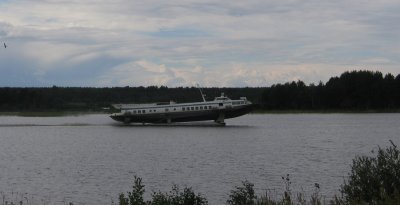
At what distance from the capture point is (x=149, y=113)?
10012 cm

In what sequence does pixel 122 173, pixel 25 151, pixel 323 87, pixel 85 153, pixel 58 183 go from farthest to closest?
1. pixel 323 87
2. pixel 25 151
3. pixel 85 153
4. pixel 122 173
5. pixel 58 183

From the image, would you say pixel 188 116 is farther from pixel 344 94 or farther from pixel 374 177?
pixel 374 177

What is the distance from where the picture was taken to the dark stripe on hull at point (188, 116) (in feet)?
312

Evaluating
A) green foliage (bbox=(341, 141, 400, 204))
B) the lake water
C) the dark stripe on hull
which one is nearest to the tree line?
the dark stripe on hull

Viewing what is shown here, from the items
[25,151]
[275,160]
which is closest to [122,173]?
[275,160]

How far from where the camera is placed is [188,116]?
3794 inches

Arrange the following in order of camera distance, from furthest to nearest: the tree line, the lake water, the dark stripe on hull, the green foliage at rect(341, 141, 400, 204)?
the tree line
the dark stripe on hull
the lake water
the green foliage at rect(341, 141, 400, 204)

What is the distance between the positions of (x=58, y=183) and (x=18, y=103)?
165212 mm

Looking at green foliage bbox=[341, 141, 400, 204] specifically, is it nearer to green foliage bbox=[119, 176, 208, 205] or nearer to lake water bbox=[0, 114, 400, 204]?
green foliage bbox=[119, 176, 208, 205]

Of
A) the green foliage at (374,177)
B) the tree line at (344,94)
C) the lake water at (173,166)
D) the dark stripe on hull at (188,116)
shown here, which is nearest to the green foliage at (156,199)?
the green foliage at (374,177)

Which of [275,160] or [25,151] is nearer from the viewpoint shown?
[275,160]

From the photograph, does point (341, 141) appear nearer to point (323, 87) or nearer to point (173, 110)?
point (173, 110)

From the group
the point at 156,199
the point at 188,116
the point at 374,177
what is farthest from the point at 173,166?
the point at 188,116

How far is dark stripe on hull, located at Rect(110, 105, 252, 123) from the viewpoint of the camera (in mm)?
95062
